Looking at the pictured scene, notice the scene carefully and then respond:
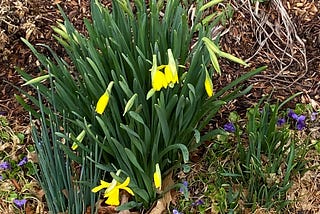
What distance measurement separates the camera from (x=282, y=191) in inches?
94.3

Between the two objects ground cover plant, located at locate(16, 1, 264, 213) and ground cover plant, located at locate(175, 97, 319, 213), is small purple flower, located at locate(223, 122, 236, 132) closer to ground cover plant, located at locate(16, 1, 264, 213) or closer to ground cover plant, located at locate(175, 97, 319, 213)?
ground cover plant, located at locate(175, 97, 319, 213)

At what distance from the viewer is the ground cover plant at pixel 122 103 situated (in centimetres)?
219

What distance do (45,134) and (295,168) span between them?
1087 mm

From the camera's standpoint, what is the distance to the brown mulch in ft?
9.52

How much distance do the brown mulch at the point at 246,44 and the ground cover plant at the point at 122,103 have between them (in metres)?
0.58

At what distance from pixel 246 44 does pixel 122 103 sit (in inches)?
41.3

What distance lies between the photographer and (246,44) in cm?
308

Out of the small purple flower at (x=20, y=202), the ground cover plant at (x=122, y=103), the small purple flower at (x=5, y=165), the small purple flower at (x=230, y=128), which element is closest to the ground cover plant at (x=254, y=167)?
the small purple flower at (x=230, y=128)

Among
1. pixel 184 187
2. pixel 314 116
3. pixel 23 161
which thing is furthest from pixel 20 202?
pixel 314 116

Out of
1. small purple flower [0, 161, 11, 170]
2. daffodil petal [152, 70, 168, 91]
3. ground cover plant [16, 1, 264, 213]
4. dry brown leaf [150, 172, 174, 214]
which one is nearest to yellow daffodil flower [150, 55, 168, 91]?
daffodil petal [152, 70, 168, 91]

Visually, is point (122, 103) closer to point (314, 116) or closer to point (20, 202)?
point (20, 202)

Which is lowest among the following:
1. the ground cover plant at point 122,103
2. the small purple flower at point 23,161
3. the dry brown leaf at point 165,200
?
the dry brown leaf at point 165,200

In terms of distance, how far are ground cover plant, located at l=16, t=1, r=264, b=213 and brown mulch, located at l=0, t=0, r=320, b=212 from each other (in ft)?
1.92

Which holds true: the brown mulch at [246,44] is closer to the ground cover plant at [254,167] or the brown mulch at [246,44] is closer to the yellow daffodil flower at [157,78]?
the ground cover plant at [254,167]
